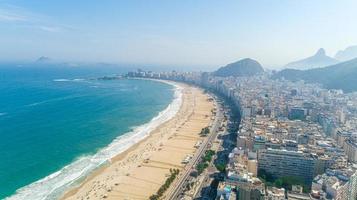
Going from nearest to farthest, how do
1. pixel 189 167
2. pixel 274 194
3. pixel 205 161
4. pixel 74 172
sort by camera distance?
1. pixel 274 194
2. pixel 74 172
3. pixel 189 167
4. pixel 205 161

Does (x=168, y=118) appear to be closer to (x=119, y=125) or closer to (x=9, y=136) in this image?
(x=119, y=125)

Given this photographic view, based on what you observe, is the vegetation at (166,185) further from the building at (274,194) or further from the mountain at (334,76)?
the mountain at (334,76)

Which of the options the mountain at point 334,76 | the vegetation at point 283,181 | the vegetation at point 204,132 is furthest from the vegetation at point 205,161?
the mountain at point 334,76

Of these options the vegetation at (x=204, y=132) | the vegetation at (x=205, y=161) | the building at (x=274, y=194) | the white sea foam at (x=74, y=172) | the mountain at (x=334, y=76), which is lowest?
the white sea foam at (x=74, y=172)

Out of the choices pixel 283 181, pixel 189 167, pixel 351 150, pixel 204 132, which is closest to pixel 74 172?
pixel 189 167

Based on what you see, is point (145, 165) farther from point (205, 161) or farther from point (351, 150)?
point (351, 150)

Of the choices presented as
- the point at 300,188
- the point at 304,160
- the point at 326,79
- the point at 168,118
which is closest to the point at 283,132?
the point at 304,160
